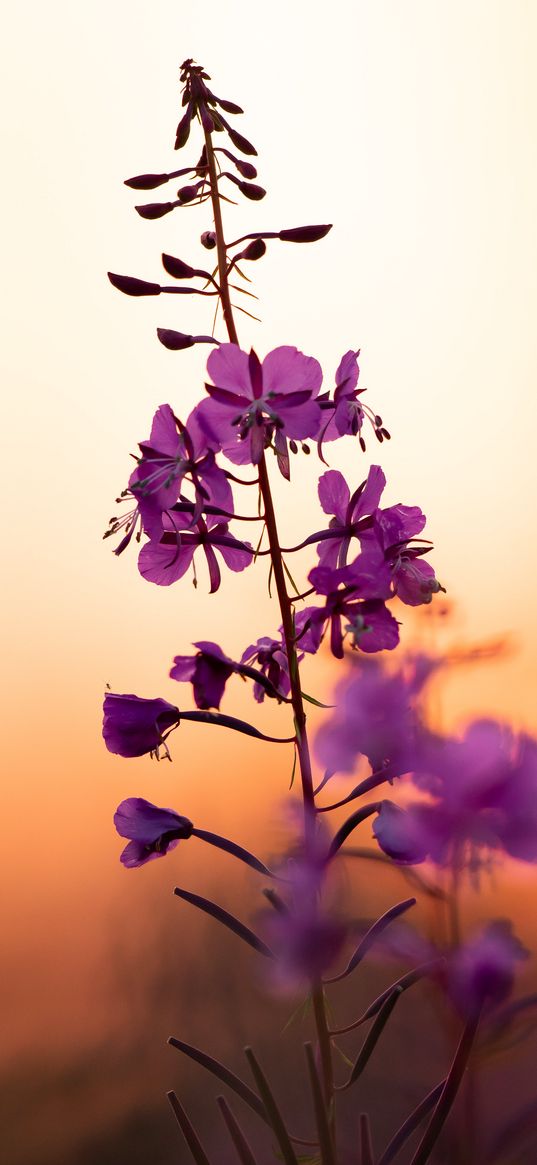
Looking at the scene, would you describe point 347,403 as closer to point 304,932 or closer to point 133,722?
point 133,722

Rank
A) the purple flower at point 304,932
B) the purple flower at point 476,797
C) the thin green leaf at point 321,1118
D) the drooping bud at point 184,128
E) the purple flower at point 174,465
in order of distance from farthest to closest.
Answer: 1. the drooping bud at point 184,128
2. the purple flower at point 174,465
3. the thin green leaf at point 321,1118
4. the purple flower at point 304,932
5. the purple flower at point 476,797

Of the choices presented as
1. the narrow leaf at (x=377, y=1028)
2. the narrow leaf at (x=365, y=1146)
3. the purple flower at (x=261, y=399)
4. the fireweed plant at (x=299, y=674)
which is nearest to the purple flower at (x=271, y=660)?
the fireweed plant at (x=299, y=674)

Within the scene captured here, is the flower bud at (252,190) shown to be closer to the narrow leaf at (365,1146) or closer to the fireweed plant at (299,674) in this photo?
the fireweed plant at (299,674)

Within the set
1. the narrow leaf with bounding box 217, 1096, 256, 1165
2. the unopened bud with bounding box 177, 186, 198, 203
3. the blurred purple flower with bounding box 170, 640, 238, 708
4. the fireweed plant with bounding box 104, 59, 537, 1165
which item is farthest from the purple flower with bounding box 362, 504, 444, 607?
the narrow leaf with bounding box 217, 1096, 256, 1165

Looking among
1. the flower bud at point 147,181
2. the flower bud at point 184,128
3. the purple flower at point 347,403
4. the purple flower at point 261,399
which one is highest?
the flower bud at point 184,128

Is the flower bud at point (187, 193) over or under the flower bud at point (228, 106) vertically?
under

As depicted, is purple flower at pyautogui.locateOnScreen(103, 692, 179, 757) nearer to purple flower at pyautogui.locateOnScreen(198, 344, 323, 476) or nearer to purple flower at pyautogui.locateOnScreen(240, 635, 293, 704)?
purple flower at pyautogui.locateOnScreen(240, 635, 293, 704)

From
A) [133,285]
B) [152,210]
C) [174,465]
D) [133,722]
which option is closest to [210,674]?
[133,722]
